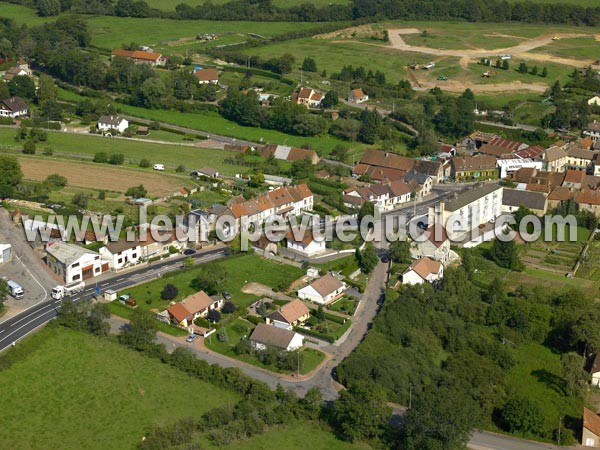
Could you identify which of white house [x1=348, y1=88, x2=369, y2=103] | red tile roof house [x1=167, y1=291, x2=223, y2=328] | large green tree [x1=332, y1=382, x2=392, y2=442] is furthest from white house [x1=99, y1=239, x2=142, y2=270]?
white house [x1=348, y1=88, x2=369, y2=103]

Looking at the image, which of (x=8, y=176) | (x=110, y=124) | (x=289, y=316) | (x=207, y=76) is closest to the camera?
(x=289, y=316)

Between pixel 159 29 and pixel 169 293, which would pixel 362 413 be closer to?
pixel 169 293

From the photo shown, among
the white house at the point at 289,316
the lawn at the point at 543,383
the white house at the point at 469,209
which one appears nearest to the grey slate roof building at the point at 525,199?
the white house at the point at 469,209

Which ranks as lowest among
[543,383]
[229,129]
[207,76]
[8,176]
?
[543,383]

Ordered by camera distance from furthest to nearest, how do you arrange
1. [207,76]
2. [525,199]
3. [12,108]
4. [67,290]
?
[207,76], [12,108], [525,199], [67,290]

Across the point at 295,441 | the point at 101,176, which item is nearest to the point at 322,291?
the point at 295,441

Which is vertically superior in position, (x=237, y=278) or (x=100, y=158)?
(x=100, y=158)

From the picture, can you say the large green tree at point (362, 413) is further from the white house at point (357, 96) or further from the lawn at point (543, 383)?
the white house at point (357, 96)
